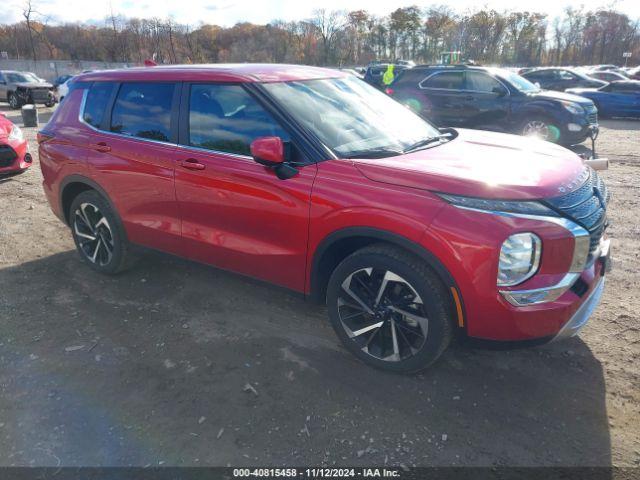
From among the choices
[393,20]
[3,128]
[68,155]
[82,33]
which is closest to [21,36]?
[82,33]

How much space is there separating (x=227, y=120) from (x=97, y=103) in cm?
160

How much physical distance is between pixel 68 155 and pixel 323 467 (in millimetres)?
3655

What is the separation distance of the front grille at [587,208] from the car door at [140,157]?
270 cm

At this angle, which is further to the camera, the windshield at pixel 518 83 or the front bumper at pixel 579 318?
the windshield at pixel 518 83

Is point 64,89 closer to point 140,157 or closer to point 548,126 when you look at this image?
point 140,157

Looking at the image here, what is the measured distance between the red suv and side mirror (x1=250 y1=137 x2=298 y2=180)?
0.04 ft

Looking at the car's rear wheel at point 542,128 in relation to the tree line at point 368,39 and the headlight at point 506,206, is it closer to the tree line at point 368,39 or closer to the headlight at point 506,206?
the headlight at point 506,206

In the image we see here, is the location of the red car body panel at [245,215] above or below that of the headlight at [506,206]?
below

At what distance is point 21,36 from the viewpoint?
7012 cm

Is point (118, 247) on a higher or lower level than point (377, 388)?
higher

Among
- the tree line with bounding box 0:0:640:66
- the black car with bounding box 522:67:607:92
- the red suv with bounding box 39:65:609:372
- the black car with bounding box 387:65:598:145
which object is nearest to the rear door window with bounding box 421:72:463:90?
the black car with bounding box 387:65:598:145

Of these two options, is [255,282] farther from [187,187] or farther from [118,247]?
[118,247]

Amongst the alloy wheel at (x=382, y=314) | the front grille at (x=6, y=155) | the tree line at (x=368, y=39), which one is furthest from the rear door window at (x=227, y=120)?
the tree line at (x=368, y=39)

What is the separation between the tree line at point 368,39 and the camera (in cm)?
6166
